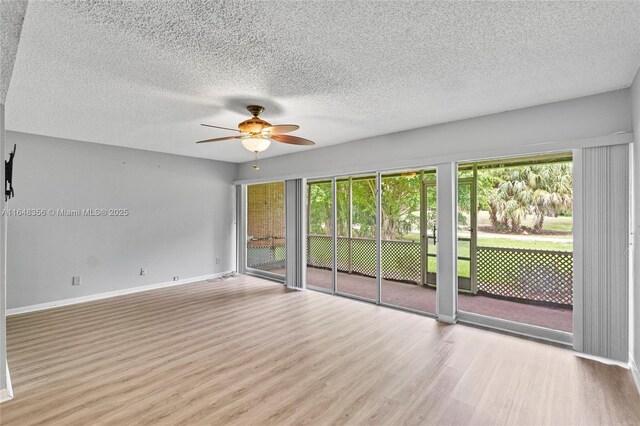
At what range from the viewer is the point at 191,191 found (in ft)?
20.9

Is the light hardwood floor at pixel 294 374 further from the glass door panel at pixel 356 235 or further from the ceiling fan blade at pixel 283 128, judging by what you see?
the ceiling fan blade at pixel 283 128

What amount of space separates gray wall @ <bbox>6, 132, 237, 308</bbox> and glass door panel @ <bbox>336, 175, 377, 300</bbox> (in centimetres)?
285

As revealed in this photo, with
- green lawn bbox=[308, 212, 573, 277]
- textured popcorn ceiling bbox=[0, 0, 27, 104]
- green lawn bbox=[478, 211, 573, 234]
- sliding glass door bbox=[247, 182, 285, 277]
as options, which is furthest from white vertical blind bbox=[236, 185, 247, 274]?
green lawn bbox=[478, 211, 573, 234]

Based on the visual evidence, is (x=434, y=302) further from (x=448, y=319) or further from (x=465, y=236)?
(x=465, y=236)

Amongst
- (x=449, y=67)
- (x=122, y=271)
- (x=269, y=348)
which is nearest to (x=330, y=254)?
(x=269, y=348)

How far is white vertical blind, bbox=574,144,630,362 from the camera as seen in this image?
113 inches

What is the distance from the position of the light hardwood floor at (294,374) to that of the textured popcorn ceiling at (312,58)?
8.41 feet

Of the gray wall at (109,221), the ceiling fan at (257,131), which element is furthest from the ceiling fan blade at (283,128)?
the gray wall at (109,221)

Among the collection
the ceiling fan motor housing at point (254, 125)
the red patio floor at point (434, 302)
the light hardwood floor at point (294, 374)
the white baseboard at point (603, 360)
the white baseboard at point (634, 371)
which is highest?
the ceiling fan motor housing at point (254, 125)

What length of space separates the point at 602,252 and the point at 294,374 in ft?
10.3

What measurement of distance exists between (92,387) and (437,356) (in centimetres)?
307

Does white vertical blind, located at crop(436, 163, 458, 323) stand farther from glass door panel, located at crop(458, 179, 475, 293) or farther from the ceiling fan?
the ceiling fan

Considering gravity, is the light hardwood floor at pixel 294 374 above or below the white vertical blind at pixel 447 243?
below

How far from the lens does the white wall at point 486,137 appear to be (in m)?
3.01
